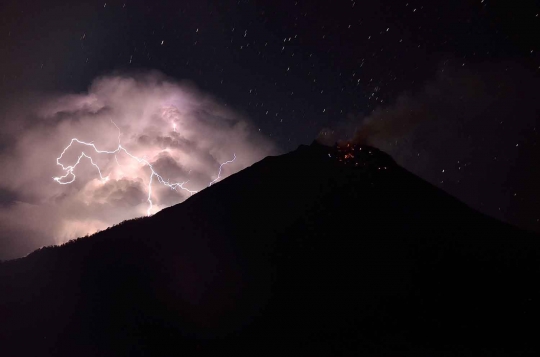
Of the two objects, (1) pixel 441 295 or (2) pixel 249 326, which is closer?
(2) pixel 249 326

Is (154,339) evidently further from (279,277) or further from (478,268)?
(478,268)

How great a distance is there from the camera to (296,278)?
21094 mm

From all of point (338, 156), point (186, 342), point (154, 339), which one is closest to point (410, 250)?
point (338, 156)

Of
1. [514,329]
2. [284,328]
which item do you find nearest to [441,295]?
[514,329]

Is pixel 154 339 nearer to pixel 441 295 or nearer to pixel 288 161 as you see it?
pixel 441 295

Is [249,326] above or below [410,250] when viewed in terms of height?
below

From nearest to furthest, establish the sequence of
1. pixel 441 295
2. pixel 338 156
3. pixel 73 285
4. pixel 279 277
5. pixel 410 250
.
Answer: pixel 441 295
pixel 279 277
pixel 410 250
pixel 73 285
pixel 338 156

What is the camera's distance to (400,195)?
95.3 feet

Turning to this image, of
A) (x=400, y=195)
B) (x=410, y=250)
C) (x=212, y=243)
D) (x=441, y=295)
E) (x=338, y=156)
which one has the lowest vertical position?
(x=441, y=295)

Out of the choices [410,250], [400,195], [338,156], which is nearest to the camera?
[410,250]

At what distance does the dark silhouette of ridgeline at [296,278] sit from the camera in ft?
57.6

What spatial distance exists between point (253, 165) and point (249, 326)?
17.9 meters

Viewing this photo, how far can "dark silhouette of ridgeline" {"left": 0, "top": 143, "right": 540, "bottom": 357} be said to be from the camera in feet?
57.6

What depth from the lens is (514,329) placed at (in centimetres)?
1784
